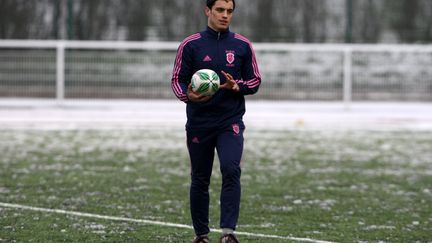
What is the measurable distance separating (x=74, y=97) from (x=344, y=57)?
7.29 meters

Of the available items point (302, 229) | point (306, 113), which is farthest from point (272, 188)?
point (306, 113)

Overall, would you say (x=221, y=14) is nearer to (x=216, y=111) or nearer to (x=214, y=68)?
(x=214, y=68)

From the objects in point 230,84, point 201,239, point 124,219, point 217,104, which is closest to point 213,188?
point 124,219

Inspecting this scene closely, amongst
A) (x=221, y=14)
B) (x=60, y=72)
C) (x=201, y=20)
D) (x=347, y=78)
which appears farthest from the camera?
(x=201, y=20)

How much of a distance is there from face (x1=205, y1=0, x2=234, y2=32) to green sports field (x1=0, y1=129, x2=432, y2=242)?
5.82ft

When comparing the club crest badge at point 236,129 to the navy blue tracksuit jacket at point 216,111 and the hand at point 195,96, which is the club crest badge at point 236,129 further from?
the hand at point 195,96

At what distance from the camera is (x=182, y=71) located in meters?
7.60

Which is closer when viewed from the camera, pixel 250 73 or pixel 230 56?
pixel 230 56

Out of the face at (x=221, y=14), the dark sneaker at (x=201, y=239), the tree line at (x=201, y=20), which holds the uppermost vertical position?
the tree line at (x=201, y=20)

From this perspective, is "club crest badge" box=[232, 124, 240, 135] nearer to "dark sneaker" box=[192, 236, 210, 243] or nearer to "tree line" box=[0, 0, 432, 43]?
"dark sneaker" box=[192, 236, 210, 243]

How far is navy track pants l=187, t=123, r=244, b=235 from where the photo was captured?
738 cm

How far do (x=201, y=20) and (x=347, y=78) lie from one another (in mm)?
4389

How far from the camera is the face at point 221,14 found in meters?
7.46

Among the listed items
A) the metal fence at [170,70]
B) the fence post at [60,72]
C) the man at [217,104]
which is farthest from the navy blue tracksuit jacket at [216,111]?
the fence post at [60,72]
